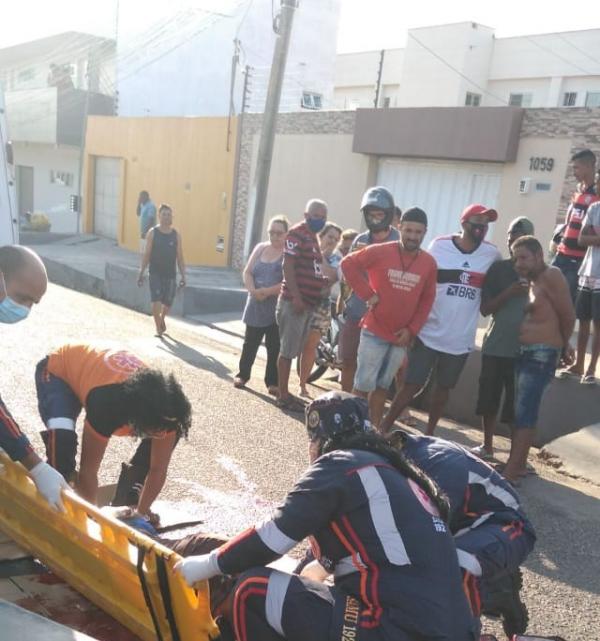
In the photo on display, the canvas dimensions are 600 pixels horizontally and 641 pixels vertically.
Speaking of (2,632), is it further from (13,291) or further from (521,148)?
(521,148)

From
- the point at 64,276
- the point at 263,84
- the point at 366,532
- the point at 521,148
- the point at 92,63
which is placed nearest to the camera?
the point at 366,532

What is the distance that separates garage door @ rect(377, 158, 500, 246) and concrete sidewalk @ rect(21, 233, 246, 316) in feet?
11.2

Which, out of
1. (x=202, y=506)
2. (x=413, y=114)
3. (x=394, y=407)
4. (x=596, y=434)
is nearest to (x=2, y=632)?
(x=202, y=506)

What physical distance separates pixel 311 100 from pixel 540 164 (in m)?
15.9

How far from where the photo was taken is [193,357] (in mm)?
7723

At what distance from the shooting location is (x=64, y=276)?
1472 centimetres

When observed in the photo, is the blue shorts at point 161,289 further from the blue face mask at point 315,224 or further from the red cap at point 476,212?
the red cap at point 476,212

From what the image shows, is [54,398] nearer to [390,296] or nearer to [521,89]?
[390,296]

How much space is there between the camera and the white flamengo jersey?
4902 mm

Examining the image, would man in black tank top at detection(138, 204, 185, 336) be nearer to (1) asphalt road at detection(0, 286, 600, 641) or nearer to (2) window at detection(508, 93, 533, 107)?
(1) asphalt road at detection(0, 286, 600, 641)

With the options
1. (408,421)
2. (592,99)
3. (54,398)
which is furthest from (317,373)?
(592,99)

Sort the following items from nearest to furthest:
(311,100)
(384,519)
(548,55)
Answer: (384,519), (311,100), (548,55)

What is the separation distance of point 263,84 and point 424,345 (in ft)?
53.3

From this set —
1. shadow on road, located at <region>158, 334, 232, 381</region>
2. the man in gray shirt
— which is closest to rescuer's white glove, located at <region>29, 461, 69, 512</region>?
the man in gray shirt
